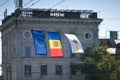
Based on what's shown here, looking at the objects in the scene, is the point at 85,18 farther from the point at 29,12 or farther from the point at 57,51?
the point at 57,51

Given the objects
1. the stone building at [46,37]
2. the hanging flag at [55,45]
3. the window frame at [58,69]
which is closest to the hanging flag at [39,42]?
the hanging flag at [55,45]

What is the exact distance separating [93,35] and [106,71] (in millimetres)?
13316

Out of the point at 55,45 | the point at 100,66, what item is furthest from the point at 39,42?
the point at 100,66

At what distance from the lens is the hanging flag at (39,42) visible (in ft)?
157

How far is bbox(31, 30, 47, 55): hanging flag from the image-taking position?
4788 cm

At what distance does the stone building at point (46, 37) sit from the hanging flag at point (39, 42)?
93.7 feet

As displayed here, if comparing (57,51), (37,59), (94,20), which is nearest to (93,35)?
(94,20)

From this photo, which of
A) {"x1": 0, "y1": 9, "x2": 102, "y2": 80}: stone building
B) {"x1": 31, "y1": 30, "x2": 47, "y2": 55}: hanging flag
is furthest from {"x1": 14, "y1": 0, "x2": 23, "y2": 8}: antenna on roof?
{"x1": 31, "y1": 30, "x2": 47, "y2": 55}: hanging flag

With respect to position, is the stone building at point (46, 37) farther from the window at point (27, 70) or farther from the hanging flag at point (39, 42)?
the hanging flag at point (39, 42)

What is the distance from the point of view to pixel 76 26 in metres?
81.7

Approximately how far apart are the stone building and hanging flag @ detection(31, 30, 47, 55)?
28564 mm

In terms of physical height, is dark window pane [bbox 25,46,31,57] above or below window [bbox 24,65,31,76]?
above

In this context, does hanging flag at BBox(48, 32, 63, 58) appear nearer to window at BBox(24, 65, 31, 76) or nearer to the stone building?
the stone building

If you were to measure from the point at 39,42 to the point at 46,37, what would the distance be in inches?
1203
